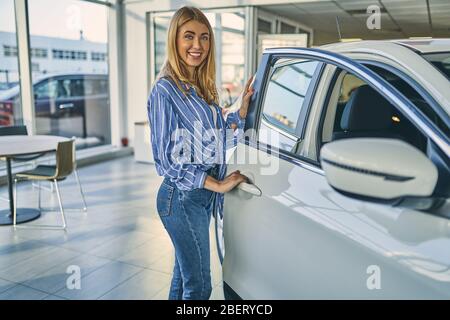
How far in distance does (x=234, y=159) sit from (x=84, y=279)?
5.55ft

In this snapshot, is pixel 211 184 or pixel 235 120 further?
pixel 235 120

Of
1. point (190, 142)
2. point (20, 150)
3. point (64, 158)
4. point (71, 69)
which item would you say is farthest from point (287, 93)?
point (71, 69)

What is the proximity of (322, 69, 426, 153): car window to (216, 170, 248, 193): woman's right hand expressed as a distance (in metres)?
0.29

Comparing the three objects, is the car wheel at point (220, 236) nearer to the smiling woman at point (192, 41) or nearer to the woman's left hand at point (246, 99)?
the woman's left hand at point (246, 99)

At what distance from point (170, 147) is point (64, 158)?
2.55 metres

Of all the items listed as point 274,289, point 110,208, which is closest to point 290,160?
point 274,289

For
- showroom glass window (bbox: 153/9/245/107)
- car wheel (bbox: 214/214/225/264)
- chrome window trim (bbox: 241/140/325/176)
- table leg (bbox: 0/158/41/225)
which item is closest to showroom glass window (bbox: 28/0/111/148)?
showroom glass window (bbox: 153/9/245/107)

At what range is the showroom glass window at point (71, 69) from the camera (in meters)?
5.91

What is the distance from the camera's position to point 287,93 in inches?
58.6

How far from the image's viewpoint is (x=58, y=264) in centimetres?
287

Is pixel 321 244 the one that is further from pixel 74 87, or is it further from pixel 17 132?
pixel 74 87

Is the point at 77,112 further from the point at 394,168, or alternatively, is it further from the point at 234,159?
the point at 394,168

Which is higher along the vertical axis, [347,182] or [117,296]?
[347,182]

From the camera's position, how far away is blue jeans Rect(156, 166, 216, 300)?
1403mm
